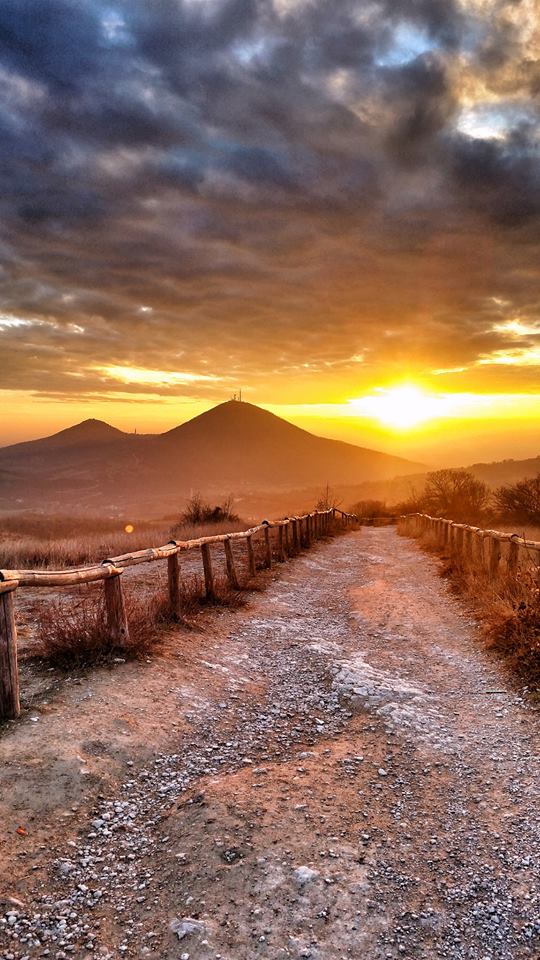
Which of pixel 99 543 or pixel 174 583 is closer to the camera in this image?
pixel 174 583

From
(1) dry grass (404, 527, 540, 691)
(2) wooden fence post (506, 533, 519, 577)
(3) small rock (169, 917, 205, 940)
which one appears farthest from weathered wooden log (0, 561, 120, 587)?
(2) wooden fence post (506, 533, 519, 577)

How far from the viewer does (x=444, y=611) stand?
1042 cm

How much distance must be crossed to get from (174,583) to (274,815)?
4.50 meters

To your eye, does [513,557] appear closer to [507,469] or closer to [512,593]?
[512,593]

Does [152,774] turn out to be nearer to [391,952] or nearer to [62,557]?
[391,952]

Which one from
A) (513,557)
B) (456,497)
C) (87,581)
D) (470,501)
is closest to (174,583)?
(87,581)

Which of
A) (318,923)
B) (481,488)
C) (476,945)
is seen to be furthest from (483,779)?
(481,488)

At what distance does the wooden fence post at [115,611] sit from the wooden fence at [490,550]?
5335 millimetres

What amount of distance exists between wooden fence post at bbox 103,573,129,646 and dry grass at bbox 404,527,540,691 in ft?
15.4

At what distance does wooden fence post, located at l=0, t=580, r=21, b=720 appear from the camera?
16.2 ft

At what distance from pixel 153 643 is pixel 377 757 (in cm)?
322

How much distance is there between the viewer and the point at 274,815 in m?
4.12

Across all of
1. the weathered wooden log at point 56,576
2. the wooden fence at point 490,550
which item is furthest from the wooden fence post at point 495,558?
the weathered wooden log at point 56,576

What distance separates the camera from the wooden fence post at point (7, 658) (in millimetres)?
4941
